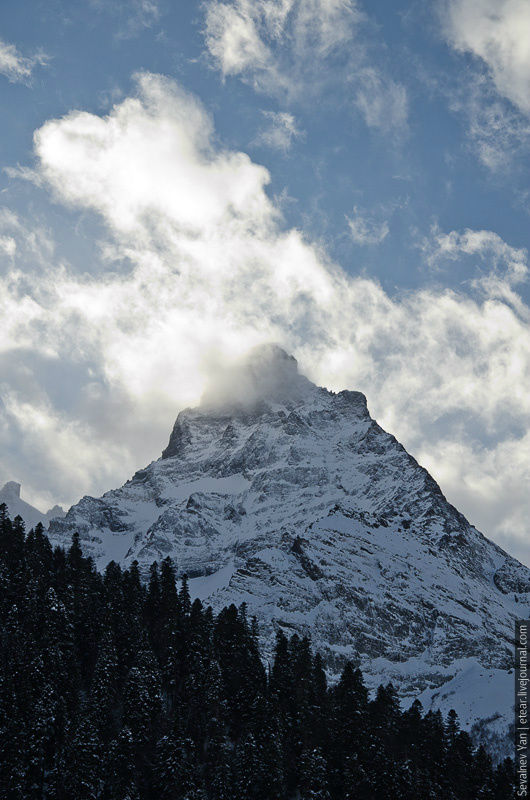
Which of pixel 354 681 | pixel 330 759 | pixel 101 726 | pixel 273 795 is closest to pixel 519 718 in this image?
pixel 354 681

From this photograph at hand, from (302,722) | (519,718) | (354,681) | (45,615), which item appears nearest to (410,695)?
(519,718)

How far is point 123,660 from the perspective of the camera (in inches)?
3971

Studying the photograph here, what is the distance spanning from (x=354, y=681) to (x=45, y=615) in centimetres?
3849

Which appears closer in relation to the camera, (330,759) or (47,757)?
(47,757)

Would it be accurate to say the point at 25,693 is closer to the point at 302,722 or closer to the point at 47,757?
the point at 47,757

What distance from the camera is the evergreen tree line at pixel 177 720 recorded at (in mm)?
82312

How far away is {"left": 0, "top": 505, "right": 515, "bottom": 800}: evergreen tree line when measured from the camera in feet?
270

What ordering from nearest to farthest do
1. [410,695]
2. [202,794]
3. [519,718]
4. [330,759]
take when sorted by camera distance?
1. [202,794]
2. [330,759]
3. [519,718]
4. [410,695]

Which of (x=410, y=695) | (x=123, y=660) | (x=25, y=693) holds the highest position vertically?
(x=410, y=695)

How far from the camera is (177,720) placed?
88625mm

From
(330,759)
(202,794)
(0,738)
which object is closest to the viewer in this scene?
(0,738)

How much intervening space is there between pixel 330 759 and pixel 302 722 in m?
4.96

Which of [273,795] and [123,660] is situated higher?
[123,660]

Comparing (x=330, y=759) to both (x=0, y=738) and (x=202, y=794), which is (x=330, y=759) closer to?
(x=202, y=794)
